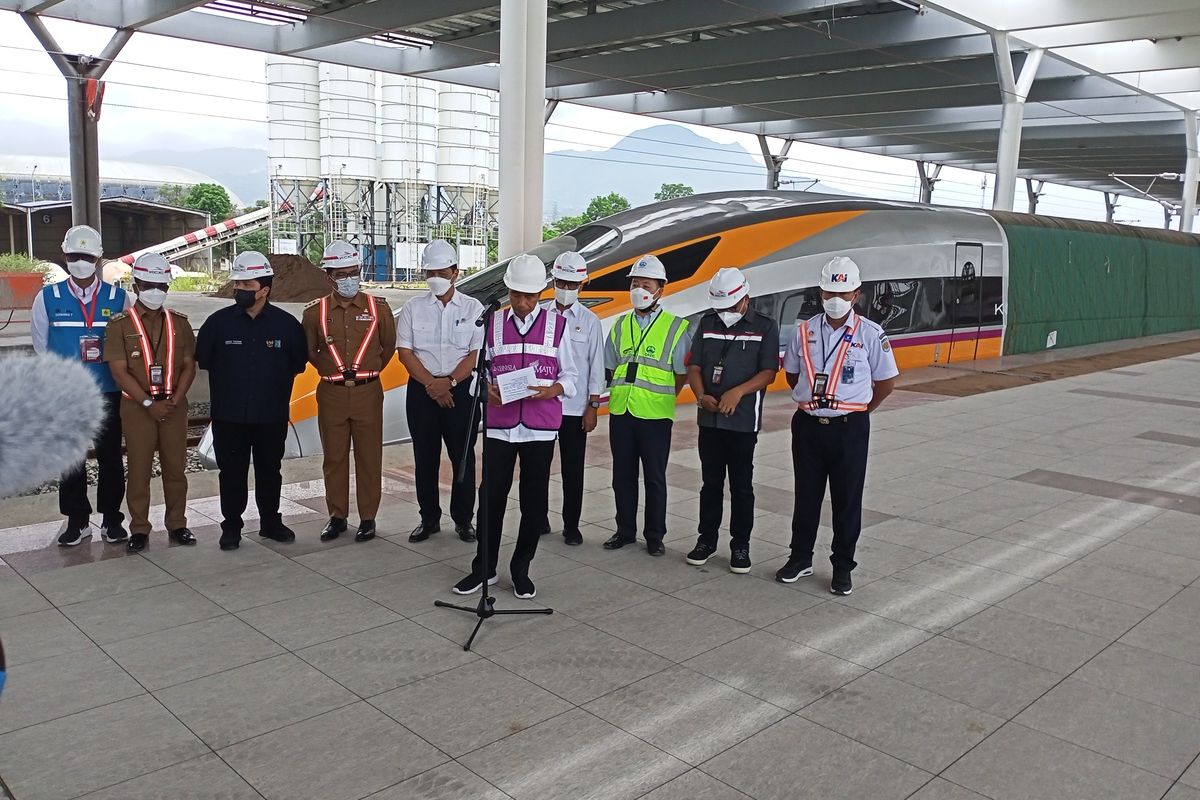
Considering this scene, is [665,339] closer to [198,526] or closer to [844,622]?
[844,622]

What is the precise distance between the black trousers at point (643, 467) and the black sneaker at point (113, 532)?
2992 mm

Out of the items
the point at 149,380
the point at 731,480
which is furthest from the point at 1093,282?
the point at 149,380

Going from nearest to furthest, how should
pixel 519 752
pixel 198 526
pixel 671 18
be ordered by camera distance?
pixel 519 752 < pixel 198 526 < pixel 671 18

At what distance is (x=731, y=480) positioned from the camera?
5.62 m

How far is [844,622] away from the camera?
15.7ft

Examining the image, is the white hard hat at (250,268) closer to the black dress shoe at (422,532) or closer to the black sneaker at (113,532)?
the black sneaker at (113,532)

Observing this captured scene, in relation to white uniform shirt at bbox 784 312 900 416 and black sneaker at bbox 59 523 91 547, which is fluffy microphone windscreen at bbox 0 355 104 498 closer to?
white uniform shirt at bbox 784 312 900 416

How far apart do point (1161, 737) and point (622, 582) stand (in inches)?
103

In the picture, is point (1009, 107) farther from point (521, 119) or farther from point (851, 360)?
point (851, 360)

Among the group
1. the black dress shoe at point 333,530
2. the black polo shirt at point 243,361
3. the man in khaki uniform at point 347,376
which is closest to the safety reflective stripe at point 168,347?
the black polo shirt at point 243,361

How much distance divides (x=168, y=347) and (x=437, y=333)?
154cm

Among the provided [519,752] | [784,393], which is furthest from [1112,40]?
[519,752]

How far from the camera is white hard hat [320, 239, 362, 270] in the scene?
18.9ft

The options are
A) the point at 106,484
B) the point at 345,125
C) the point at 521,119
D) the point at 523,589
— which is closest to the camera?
the point at 523,589
